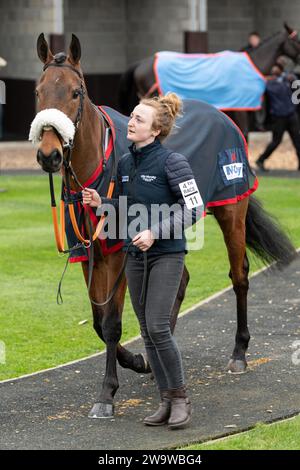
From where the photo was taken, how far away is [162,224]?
6516 millimetres

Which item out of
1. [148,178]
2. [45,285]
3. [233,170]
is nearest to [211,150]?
[233,170]

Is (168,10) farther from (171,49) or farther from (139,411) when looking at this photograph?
(139,411)

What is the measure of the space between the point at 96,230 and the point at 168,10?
20.1m

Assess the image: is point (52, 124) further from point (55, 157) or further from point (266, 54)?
point (266, 54)

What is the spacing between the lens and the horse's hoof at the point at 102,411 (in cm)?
698

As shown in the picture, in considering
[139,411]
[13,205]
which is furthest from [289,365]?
[13,205]

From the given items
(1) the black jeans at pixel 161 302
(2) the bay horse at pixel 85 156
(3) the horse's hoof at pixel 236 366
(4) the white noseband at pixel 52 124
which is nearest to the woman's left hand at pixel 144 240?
(1) the black jeans at pixel 161 302

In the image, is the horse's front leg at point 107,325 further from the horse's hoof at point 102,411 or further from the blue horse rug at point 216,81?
the blue horse rug at point 216,81

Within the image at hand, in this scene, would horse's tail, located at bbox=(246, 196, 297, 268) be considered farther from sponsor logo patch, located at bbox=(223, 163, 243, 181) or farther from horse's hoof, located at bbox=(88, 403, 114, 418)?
horse's hoof, located at bbox=(88, 403, 114, 418)

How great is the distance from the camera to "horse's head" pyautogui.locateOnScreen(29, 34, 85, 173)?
6512 mm

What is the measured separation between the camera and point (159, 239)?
261 inches

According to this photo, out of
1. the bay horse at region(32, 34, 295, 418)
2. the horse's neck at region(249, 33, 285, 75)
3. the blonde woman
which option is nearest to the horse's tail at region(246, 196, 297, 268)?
the bay horse at region(32, 34, 295, 418)

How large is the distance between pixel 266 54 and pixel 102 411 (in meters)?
14.6

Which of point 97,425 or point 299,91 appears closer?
point 97,425
